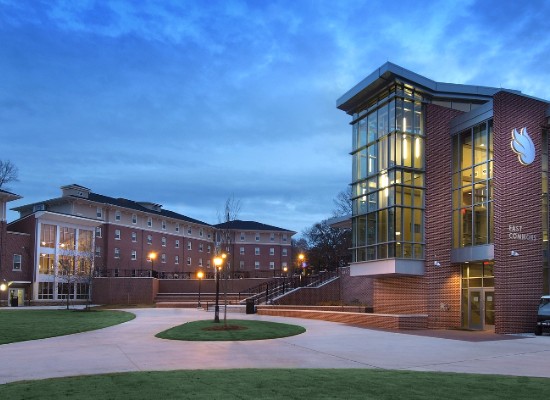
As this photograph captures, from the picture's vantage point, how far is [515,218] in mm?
23859

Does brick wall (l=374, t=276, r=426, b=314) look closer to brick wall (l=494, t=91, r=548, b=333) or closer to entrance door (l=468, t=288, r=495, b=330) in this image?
entrance door (l=468, t=288, r=495, b=330)

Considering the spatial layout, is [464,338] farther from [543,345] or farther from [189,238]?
[189,238]

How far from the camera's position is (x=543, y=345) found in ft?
61.7

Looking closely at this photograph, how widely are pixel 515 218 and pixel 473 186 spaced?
99.6 inches

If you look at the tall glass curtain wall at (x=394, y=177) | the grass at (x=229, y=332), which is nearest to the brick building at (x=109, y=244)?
the grass at (x=229, y=332)

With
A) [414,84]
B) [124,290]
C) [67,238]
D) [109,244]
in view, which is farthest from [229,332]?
[109,244]

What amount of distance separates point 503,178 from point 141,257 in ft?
192

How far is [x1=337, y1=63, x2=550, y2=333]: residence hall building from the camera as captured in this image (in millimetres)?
23859

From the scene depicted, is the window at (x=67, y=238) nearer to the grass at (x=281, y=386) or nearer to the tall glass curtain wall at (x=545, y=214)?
the tall glass curtain wall at (x=545, y=214)

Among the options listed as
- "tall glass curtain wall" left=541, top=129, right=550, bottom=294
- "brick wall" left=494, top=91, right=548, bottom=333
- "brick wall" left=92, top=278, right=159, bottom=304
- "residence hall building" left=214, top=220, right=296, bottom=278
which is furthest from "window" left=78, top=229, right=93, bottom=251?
"tall glass curtain wall" left=541, top=129, right=550, bottom=294

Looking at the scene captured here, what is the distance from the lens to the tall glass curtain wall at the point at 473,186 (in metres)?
25.0

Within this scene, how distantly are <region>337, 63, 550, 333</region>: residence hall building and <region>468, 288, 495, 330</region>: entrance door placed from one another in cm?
5

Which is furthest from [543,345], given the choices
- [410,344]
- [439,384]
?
[439,384]

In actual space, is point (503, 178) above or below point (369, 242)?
above
